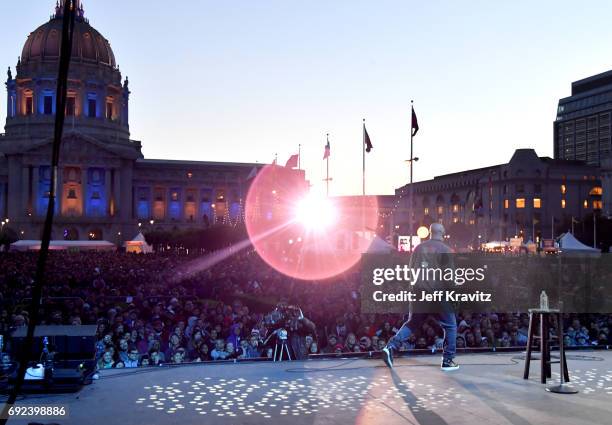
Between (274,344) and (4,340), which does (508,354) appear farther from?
(4,340)

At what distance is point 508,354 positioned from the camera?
14.2 m

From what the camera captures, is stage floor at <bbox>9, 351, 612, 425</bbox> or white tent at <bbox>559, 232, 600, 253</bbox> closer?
stage floor at <bbox>9, 351, 612, 425</bbox>

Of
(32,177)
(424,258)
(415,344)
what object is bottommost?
(415,344)

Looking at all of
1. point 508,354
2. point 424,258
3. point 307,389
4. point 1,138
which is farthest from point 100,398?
point 1,138

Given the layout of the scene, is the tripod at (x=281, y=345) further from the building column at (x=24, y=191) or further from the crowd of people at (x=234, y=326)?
the building column at (x=24, y=191)

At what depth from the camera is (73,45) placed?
465 feet

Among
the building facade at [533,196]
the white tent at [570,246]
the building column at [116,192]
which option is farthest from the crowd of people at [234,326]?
the building column at [116,192]

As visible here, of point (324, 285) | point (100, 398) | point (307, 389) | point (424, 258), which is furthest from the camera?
point (324, 285)

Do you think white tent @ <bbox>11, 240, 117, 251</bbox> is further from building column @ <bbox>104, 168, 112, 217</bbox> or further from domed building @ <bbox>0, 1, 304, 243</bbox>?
building column @ <bbox>104, 168, 112, 217</bbox>

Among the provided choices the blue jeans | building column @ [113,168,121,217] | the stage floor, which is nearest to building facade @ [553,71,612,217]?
building column @ [113,168,121,217]

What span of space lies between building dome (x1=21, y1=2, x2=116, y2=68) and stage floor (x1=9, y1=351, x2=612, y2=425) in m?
140

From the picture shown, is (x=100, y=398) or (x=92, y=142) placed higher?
(x=92, y=142)

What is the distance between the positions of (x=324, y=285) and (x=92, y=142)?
108454 mm

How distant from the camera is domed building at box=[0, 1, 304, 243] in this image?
123062 millimetres
